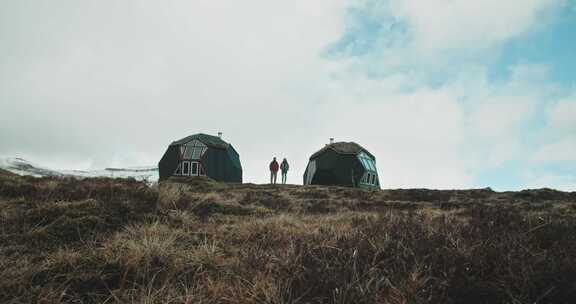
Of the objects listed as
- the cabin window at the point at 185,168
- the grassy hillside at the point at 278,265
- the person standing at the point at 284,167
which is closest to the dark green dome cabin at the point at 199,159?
the cabin window at the point at 185,168

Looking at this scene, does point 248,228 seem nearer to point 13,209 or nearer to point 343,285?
point 343,285

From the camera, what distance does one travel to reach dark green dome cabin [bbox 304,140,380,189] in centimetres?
3472

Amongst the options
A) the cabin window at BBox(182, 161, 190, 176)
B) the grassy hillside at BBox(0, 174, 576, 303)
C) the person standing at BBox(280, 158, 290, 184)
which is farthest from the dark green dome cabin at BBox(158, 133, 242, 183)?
the grassy hillside at BBox(0, 174, 576, 303)

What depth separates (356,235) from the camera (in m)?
3.96

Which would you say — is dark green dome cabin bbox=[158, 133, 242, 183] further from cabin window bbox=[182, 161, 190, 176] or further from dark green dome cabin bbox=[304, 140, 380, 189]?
dark green dome cabin bbox=[304, 140, 380, 189]

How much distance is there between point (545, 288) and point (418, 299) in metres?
0.87

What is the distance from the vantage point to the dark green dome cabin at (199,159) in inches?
1396

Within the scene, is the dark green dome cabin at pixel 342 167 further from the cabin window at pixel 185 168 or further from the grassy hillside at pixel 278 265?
the grassy hillside at pixel 278 265

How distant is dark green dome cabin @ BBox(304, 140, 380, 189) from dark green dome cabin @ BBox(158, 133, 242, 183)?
940cm

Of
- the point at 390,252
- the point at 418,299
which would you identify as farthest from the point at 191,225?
the point at 418,299

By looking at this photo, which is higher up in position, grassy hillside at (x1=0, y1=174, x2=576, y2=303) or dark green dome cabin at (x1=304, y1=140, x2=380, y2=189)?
dark green dome cabin at (x1=304, y1=140, x2=380, y2=189)

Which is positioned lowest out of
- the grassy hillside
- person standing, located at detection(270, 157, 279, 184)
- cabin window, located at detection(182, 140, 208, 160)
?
the grassy hillside

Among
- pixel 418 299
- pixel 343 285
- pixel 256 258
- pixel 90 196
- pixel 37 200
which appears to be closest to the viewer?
pixel 418 299

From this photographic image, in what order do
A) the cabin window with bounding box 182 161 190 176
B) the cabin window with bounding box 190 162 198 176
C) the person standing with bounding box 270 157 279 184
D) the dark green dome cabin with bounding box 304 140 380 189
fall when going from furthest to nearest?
the cabin window with bounding box 182 161 190 176 → the cabin window with bounding box 190 162 198 176 → the dark green dome cabin with bounding box 304 140 380 189 → the person standing with bounding box 270 157 279 184
